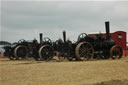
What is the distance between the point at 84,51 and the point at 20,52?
1166cm

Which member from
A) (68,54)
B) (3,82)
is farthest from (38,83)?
(68,54)

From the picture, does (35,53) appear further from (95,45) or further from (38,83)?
(38,83)

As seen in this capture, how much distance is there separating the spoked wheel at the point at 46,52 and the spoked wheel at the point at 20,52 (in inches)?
219

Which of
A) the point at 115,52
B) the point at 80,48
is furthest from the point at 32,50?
the point at 115,52

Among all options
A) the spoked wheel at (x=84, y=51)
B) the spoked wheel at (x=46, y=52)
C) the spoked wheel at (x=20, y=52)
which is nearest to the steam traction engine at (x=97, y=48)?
the spoked wheel at (x=84, y=51)

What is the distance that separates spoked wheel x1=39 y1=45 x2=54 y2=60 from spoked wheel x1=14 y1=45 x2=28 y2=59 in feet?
18.2

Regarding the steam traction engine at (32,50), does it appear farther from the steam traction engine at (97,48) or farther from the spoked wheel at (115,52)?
the spoked wheel at (115,52)

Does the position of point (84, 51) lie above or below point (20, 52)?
above

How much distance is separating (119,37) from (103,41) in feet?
41.3

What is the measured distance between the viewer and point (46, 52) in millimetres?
23516

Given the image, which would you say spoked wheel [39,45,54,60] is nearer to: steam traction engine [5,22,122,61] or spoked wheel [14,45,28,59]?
steam traction engine [5,22,122,61]

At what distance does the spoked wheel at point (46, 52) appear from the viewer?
76.3 feet

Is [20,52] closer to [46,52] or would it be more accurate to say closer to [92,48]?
[46,52]

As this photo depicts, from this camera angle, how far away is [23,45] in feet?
95.1
